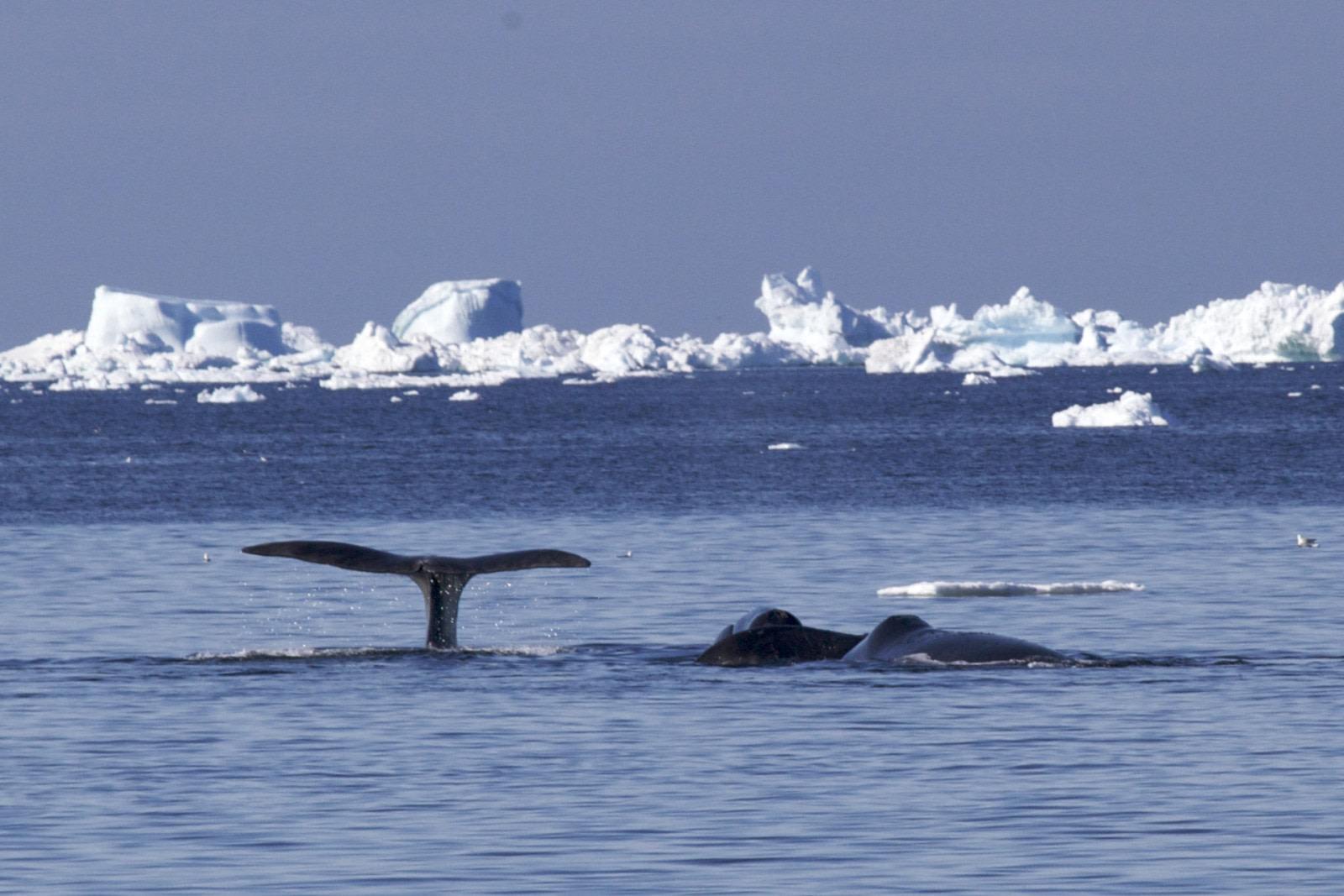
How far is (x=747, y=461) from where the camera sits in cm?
6950

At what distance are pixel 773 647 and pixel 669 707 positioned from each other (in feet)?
8.77

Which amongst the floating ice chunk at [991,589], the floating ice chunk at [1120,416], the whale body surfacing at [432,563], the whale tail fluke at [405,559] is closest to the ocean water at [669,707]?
the floating ice chunk at [991,589]

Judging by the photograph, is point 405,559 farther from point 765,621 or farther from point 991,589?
point 991,589

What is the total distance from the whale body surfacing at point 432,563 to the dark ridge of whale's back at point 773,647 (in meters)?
2.18

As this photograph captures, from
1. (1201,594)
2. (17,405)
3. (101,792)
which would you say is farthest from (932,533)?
(17,405)

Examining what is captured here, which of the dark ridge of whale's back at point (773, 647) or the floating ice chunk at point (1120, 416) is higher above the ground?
the floating ice chunk at point (1120, 416)

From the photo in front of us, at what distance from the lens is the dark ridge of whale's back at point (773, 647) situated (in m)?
20.8

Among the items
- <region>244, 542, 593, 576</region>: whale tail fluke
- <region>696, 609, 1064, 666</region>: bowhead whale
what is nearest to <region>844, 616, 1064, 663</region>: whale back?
<region>696, 609, 1064, 666</region>: bowhead whale

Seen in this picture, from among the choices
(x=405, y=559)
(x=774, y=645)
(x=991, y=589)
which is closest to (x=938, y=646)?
(x=774, y=645)

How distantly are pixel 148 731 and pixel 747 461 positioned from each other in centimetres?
5257

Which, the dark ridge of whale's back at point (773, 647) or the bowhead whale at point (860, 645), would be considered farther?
the dark ridge of whale's back at point (773, 647)

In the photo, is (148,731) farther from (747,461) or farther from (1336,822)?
(747,461)

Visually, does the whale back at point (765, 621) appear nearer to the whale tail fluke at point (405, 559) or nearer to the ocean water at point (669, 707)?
the ocean water at point (669, 707)

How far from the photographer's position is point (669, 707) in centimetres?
1833
